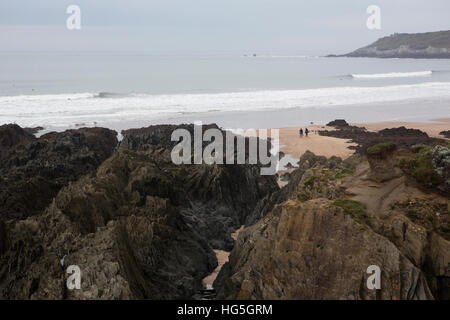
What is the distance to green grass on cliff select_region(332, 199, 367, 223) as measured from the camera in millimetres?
8248

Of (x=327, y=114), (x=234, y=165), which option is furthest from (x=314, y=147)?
(x=327, y=114)

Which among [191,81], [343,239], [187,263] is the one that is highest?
[191,81]

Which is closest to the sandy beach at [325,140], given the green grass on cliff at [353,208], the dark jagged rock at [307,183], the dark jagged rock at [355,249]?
the dark jagged rock at [307,183]

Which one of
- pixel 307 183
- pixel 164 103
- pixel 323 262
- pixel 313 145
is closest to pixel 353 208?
pixel 323 262

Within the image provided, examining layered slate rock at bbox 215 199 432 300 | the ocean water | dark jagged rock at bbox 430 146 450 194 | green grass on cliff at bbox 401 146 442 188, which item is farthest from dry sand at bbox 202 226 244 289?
the ocean water

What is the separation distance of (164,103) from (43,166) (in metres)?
40.5

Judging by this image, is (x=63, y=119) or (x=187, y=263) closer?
(x=187, y=263)

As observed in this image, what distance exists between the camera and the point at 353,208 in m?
8.45

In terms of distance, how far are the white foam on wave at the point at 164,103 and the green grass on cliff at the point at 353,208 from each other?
36.7 m

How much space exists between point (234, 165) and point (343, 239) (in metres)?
10.7

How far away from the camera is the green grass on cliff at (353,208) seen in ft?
27.1

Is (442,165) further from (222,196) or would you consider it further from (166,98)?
(166,98)
